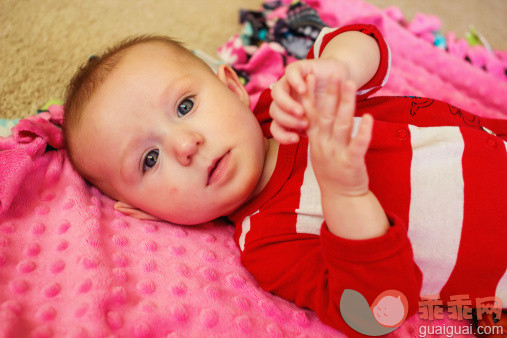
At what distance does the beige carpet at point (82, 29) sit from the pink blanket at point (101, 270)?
21 cm

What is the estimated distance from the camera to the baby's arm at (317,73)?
1.91ft

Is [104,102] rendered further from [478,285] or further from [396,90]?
[396,90]

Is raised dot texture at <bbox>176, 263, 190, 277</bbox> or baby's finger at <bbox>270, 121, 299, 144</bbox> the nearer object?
baby's finger at <bbox>270, 121, 299, 144</bbox>

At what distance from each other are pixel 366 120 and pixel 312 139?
0.09 m

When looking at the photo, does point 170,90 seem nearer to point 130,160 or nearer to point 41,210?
point 130,160

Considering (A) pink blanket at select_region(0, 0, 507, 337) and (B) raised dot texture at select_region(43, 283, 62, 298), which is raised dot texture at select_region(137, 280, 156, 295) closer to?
(A) pink blanket at select_region(0, 0, 507, 337)

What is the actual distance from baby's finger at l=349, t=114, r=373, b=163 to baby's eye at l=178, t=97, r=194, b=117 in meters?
0.39

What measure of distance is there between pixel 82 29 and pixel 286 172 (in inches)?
33.5

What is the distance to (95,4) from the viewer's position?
51.8 inches

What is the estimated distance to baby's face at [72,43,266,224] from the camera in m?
0.76

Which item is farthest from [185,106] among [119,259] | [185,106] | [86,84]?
[119,259]

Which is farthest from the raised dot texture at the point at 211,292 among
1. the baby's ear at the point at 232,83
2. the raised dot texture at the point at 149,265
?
the baby's ear at the point at 232,83
